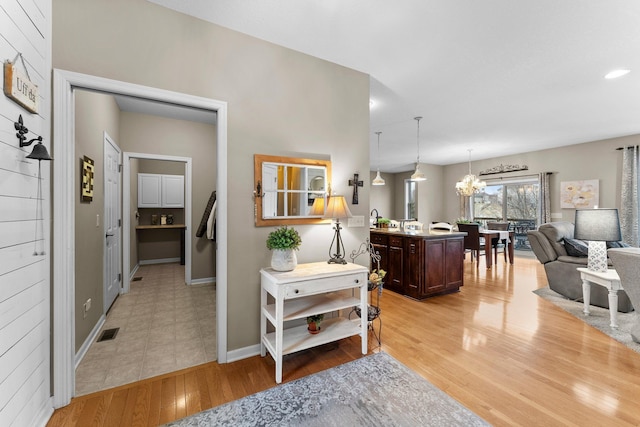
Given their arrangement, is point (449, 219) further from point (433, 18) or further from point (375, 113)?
point (433, 18)

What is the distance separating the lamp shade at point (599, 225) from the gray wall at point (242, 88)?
7.30 ft

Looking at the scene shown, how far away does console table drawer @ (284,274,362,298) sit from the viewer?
6.59 feet

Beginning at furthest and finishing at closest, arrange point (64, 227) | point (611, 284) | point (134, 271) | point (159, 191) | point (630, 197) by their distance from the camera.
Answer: point (159, 191) → point (630, 197) → point (134, 271) → point (611, 284) → point (64, 227)

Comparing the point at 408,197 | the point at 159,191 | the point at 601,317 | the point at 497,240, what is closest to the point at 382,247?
the point at 601,317

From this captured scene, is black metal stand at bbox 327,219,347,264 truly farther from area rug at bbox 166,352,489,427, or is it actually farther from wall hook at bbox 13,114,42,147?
wall hook at bbox 13,114,42,147

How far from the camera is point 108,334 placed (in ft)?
8.68

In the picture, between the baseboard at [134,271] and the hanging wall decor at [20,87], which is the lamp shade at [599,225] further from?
the baseboard at [134,271]

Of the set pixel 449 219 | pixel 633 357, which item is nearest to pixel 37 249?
pixel 633 357

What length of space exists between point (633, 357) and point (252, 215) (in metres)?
3.48

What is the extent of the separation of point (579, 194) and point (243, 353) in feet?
25.1

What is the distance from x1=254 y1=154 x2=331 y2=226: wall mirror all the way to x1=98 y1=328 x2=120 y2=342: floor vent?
73.7 inches

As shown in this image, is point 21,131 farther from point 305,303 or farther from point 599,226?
point 599,226

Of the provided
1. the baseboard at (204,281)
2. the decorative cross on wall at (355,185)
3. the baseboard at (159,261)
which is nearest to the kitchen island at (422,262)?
the decorative cross on wall at (355,185)

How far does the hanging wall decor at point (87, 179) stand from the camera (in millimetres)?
2381
